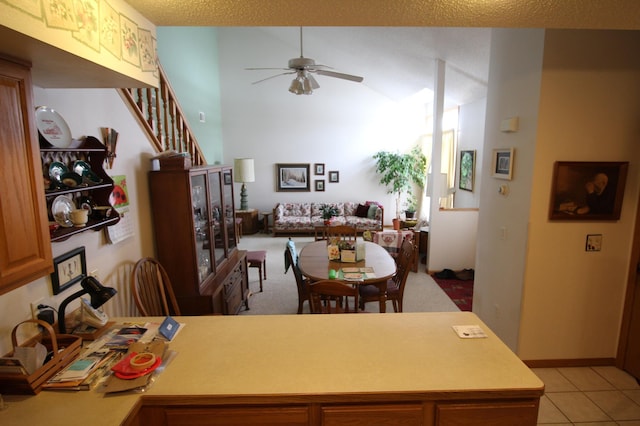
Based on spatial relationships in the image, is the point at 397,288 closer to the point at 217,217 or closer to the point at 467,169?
the point at 217,217

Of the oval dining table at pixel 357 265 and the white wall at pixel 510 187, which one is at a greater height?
the white wall at pixel 510 187

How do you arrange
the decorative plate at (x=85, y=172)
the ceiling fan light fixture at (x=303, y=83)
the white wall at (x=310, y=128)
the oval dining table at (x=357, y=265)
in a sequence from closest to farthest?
1. the decorative plate at (x=85, y=172)
2. the oval dining table at (x=357, y=265)
3. the ceiling fan light fixture at (x=303, y=83)
4. the white wall at (x=310, y=128)

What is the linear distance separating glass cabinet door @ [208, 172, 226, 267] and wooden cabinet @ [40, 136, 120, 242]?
43.1 inches

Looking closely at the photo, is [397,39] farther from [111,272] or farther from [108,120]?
[111,272]

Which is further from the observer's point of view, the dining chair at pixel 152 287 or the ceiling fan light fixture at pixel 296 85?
the ceiling fan light fixture at pixel 296 85

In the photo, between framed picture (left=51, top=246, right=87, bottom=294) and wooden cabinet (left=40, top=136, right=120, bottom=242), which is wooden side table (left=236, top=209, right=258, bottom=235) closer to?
wooden cabinet (left=40, top=136, right=120, bottom=242)

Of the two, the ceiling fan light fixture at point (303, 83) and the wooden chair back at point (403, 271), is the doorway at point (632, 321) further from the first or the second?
the ceiling fan light fixture at point (303, 83)

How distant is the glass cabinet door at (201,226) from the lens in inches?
107

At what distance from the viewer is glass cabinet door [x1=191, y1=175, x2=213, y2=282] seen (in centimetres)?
273

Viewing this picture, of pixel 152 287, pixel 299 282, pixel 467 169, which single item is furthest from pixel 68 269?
pixel 467 169

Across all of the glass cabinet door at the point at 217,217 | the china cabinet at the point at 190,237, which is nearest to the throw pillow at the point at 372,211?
the glass cabinet door at the point at 217,217

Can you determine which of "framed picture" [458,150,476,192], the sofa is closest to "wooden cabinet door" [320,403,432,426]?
"framed picture" [458,150,476,192]

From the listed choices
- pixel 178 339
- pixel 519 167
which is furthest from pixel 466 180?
pixel 178 339

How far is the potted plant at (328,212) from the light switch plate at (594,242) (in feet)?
15.0
